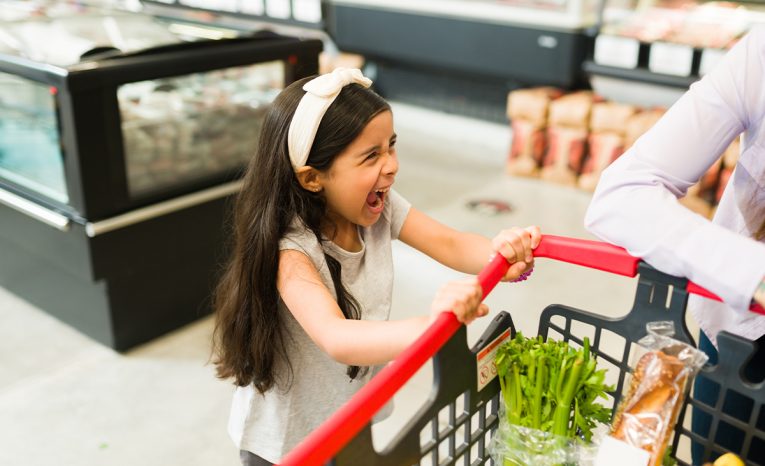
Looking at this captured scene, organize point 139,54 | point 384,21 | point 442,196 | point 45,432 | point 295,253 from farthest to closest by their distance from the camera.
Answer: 1. point 384,21
2. point 442,196
3. point 139,54
4. point 45,432
5. point 295,253

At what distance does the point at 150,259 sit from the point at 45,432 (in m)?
0.72

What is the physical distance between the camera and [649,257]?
3.43 ft

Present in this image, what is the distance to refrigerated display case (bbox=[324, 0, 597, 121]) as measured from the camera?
180 inches

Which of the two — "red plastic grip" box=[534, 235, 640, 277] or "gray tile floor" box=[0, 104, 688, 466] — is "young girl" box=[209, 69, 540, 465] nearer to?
"red plastic grip" box=[534, 235, 640, 277]

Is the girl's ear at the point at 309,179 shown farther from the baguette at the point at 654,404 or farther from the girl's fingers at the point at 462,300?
the baguette at the point at 654,404

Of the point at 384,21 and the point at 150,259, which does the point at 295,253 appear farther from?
the point at 384,21

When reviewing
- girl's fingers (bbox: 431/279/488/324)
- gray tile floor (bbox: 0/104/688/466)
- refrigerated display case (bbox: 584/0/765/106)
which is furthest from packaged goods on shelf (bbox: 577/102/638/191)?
girl's fingers (bbox: 431/279/488/324)

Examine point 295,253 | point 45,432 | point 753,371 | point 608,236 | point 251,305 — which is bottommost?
point 45,432

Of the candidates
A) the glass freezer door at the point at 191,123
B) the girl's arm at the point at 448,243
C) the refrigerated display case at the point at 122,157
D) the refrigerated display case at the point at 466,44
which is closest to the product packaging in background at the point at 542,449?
the girl's arm at the point at 448,243

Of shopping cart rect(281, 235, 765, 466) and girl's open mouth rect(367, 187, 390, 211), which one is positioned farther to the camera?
girl's open mouth rect(367, 187, 390, 211)

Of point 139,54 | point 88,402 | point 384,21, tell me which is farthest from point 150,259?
point 384,21

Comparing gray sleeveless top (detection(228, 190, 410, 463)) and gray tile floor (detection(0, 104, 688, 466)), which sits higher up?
gray sleeveless top (detection(228, 190, 410, 463))

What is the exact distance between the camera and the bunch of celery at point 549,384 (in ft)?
3.56

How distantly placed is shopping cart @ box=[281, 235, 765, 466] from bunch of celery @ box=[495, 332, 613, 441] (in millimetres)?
27
